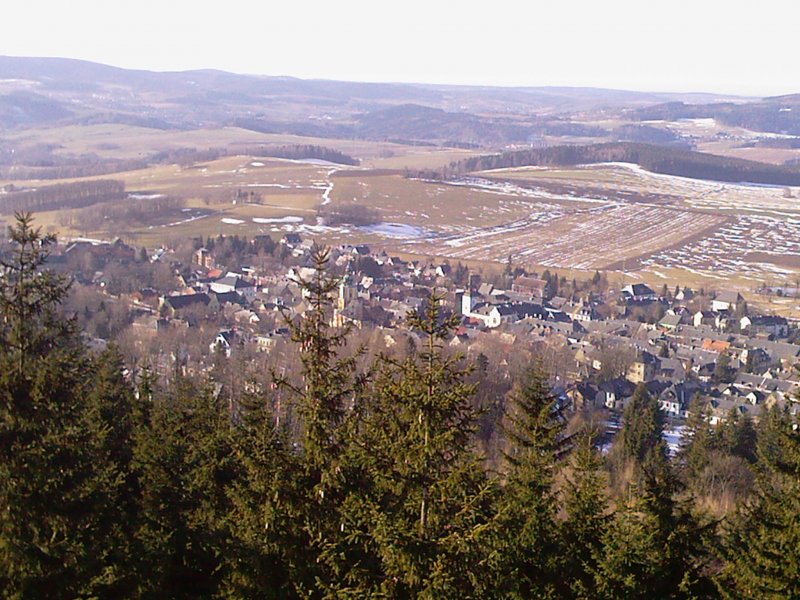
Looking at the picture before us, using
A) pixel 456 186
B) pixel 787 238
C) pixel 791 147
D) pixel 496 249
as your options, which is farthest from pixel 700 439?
pixel 791 147

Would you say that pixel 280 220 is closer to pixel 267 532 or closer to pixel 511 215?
pixel 511 215

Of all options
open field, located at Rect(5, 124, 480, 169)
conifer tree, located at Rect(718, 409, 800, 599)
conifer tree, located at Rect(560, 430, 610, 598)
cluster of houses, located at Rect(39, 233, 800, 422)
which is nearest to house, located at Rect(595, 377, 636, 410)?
cluster of houses, located at Rect(39, 233, 800, 422)

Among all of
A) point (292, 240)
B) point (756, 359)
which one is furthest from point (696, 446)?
point (292, 240)

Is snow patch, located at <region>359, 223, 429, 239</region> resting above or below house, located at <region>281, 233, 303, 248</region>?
below

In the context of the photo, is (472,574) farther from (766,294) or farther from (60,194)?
(60,194)

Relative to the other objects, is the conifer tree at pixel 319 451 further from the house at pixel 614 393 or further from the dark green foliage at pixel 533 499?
the house at pixel 614 393

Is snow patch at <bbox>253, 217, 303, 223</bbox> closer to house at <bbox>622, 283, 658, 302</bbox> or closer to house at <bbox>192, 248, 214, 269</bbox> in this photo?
house at <bbox>192, 248, 214, 269</bbox>

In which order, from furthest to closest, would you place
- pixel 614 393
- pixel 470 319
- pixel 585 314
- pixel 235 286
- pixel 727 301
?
pixel 235 286, pixel 727 301, pixel 585 314, pixel 470 319, pixel 614 393
